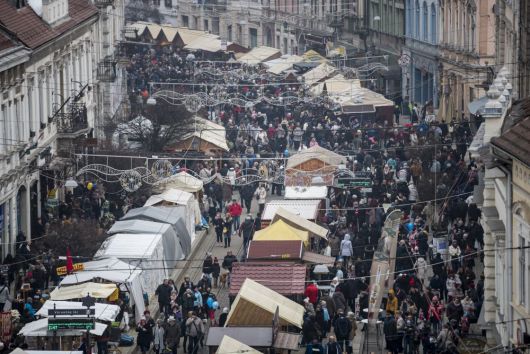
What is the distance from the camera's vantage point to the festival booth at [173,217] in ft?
145

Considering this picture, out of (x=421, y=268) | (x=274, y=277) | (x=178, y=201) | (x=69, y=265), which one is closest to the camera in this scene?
(x=69, y=265)

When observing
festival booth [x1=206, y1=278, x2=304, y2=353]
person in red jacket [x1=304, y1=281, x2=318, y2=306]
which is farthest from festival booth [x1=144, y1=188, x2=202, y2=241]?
festival booth [x1=206, y1=278, x2=304, y2=353]

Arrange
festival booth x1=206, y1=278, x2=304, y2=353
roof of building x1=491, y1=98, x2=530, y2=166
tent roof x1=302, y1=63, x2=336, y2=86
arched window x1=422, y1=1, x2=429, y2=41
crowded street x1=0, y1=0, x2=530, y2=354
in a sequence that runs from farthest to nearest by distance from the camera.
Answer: arched window x1=422, y1=1, x2=429, y2=41, tent roof x1=302, y1=63, x2=336, y2=86, festival booth x1=206, y1=278, x2=304, y2=353, crowded street x1=0, y1=0, x2=530, y2=354, roof of building x1=491, y1=98, x2=530, y2=166

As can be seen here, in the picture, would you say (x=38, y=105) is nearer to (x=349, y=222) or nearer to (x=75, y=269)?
(x=349, y=222)

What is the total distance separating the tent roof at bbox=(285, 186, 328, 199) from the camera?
160ft

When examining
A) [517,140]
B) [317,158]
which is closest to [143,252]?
[317,158]

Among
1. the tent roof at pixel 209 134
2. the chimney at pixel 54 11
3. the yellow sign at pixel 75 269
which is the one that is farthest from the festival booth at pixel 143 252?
the tent roof at pixel 209 134

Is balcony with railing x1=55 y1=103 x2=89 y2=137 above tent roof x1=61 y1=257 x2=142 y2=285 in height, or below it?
above

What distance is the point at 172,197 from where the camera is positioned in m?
47.7

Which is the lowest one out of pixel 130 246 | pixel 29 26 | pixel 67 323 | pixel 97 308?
pixel 130 246

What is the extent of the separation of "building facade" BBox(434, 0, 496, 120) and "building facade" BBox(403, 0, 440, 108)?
2.00m

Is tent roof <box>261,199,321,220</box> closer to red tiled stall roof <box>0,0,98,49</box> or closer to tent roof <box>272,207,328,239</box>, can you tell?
tent roof <box>272,207,328,239</box>

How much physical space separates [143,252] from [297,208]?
24.4 feet

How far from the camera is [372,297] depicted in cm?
3656
